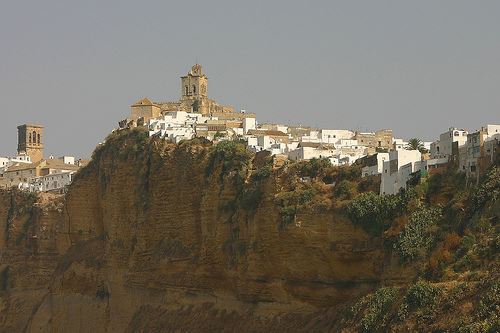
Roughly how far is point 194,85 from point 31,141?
18.2 m

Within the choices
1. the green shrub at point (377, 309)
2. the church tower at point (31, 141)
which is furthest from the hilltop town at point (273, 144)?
the green shrub at point (377, 309)

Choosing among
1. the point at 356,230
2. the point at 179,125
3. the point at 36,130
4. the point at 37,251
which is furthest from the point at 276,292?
the point at 36,130

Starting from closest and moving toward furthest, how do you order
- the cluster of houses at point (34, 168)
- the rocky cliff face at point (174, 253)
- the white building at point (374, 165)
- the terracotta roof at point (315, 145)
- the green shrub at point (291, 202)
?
the rocky cliff face at point (174, 253)
the green shrub at point (291, 202)
the white building at point (374, 165)
the terracotta roof at point (315, 145)
the cluster of houses at point (34, 168)

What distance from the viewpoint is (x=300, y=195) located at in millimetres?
39250

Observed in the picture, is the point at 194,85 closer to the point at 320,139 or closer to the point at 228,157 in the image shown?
the point at 320,139

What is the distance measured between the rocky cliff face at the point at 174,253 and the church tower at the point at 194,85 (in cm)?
1084

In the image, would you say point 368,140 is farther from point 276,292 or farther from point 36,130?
point 36,130

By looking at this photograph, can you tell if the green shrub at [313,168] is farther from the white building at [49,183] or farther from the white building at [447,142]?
the white building at [49,183]

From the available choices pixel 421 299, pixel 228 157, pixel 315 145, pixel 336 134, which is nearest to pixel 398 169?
pixel 421 299

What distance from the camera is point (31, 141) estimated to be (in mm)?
81625

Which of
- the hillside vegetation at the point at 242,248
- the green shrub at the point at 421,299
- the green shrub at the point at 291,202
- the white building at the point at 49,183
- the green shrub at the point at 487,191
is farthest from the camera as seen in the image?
the white building at the point at 49,183

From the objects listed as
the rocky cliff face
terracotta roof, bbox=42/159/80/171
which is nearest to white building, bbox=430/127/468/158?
the rocky cliff face

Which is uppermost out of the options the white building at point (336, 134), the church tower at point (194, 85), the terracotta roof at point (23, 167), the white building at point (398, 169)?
the church tower at point (194, 85)

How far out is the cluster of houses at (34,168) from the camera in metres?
67.4
